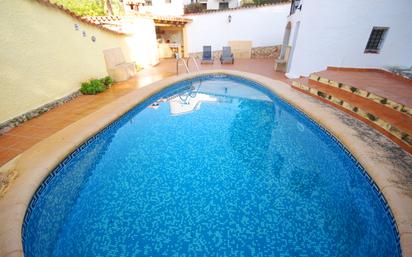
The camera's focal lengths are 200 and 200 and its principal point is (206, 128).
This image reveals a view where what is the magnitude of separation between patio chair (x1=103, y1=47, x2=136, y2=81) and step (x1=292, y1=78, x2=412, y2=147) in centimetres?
829

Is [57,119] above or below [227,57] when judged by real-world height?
below

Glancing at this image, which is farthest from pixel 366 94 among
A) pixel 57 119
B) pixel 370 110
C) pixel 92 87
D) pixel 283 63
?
pixel 92 87

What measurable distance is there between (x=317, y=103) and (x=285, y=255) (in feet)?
18.7

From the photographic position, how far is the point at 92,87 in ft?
26.3

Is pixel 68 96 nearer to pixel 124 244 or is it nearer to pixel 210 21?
pixel 124 244

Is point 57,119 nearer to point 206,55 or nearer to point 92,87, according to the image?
point 92,87

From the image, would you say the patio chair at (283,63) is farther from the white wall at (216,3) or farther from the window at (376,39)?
the white wall at (216,3)

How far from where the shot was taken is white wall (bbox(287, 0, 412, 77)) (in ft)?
25.6

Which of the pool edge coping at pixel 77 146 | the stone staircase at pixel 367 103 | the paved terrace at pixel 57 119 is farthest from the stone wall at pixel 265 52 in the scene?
the pool edge coping at pixel 77 146

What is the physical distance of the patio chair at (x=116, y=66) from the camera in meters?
9.57

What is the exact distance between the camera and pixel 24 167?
12.7 feet

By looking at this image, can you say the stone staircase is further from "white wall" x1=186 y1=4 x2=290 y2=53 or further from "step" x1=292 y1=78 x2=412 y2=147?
"white wall" x1=186 y1=4 x2=290 y2=53

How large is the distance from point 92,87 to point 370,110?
31.3 feet

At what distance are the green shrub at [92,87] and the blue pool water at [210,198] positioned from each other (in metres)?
2.68
